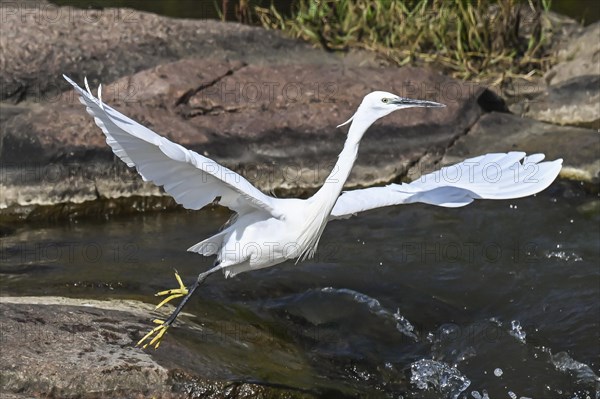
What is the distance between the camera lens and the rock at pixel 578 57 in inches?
384

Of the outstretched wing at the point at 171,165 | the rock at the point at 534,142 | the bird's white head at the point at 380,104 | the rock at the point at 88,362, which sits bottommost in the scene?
the rock at the point at 88,362

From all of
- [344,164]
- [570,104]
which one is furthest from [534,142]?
[344,164]

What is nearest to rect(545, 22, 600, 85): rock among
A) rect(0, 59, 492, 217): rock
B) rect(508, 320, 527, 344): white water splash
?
rect(0, 59, 492, 217): rock

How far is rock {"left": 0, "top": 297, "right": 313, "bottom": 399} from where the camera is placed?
461 cm

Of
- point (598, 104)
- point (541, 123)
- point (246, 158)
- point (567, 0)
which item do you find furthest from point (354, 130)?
point (567, 0)

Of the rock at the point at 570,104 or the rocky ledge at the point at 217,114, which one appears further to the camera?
the rock at the point at 570,104

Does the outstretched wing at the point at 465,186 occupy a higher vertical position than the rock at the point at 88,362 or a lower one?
higher

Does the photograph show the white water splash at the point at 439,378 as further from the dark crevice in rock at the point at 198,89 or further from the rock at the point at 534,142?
the dark crevice in rock at the point at 198,89

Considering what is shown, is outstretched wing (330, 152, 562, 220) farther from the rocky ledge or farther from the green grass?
the green grass

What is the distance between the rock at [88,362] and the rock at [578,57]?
597cm

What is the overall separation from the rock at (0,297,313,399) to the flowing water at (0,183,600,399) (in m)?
0.12

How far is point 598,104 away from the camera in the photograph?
30.1ft

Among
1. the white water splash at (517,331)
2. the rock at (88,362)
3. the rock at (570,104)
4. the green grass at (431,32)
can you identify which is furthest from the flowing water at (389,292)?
the green grass at (431,32)

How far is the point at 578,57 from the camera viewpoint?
32.9 ft
